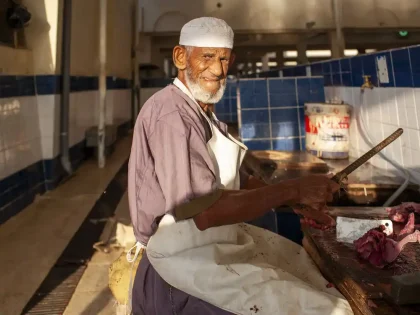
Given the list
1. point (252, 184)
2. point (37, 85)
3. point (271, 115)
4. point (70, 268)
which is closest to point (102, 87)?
point (37, 85)

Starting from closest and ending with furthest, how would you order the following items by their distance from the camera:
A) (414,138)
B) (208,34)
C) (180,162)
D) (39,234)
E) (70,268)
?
(180,162) < (208,34) < (414,138) < (70,268) < (39,234)

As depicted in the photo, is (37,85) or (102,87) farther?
(102,87)

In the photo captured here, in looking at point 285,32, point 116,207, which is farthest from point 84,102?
point 285,32

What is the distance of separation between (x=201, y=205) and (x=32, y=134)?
10.0 ft

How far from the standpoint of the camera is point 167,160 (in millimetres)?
1045

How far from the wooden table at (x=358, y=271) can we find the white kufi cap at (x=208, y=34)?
68 cm

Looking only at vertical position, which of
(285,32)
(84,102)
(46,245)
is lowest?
(46,245)

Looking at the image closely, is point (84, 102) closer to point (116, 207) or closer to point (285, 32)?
point (116, 207)

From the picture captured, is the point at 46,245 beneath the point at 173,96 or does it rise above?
beneath

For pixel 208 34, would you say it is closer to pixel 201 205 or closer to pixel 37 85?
pixel 201 205

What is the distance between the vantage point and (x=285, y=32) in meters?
7.10

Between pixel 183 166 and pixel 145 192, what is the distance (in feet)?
0.61

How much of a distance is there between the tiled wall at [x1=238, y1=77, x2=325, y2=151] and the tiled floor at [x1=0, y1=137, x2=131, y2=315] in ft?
4.72

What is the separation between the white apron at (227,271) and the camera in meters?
1.03
